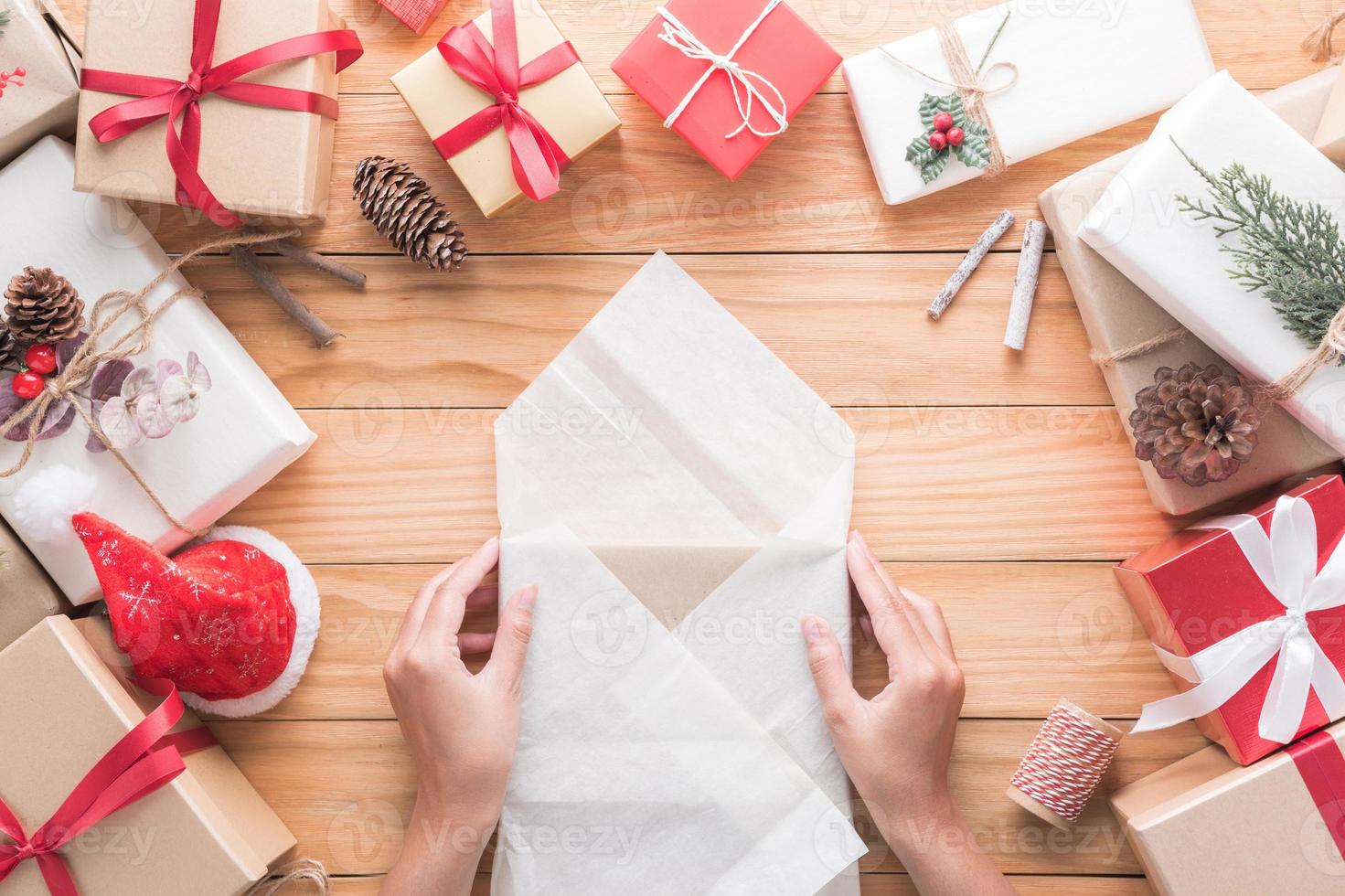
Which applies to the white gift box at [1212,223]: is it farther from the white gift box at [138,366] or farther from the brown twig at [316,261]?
the white gift box at [138,366]

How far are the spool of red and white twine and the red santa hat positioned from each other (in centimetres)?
99

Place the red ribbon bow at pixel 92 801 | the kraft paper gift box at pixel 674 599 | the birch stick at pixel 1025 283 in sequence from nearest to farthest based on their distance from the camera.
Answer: the red ribbon bow at pixel 92 801, the kraft paper gift box at pixel 674 599, the birch stick at pixel 1025 283

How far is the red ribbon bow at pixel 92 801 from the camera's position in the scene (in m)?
0.98

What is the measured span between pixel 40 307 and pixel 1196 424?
1400 millimetres

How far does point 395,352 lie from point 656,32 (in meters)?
0.56

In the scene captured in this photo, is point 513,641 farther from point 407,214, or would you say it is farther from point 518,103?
point 518,103

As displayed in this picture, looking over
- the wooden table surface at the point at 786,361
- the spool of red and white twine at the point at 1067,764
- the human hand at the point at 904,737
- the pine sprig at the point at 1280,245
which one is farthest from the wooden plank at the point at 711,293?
the spool of red and white twine at the point at 1067,764

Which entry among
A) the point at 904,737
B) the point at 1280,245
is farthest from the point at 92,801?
the point at 1280,245

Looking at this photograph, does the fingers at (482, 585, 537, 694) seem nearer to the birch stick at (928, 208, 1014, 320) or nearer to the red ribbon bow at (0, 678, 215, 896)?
the red ribbon bow at (0, 678, 215, 896)

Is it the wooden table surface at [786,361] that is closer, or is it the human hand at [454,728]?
the human hand at [454,728]

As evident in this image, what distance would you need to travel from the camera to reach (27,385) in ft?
3.46

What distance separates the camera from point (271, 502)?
122 centimetres

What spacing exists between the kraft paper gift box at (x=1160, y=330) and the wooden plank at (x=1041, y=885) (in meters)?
0.51

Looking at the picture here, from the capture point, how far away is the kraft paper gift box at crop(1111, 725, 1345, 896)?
39.8 inches
